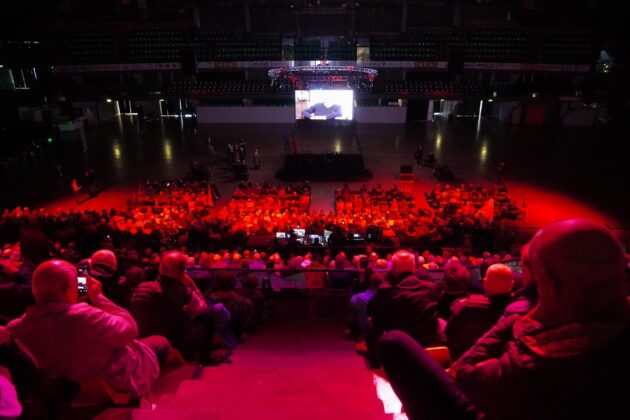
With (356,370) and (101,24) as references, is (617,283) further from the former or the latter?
(101,24)

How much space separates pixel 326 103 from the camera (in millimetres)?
25281

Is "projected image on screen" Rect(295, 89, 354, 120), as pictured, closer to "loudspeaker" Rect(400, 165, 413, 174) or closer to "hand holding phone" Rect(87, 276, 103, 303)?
"loudspeaker" Rect(400, 165, 413, 174)

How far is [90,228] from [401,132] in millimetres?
21405

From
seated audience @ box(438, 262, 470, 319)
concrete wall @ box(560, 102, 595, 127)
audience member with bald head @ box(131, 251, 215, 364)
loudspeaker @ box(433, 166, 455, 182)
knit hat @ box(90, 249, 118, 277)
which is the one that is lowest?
loudspeaker @ box(433, 166, 455, 182)

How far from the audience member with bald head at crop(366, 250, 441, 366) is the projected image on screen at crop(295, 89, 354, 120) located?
872 inches

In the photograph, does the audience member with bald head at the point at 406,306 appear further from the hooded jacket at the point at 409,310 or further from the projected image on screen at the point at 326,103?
the projected image on screen at the point at 326,103

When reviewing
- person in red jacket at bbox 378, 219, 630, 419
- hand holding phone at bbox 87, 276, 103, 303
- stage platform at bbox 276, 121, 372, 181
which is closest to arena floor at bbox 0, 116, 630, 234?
stage platform at bbox 276, 121, 372, 181

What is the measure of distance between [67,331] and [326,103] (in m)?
23.9

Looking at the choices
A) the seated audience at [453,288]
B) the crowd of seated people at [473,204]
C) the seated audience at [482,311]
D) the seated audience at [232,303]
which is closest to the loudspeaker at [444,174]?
the crowd of seated people at [473,204]

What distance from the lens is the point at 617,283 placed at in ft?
4.33

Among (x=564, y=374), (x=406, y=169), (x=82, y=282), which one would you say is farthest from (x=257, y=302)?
(x=406, y=169)

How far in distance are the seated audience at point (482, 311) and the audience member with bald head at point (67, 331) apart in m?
2.30

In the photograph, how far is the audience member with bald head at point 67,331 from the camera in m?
2.39

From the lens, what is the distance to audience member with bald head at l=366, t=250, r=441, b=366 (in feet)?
11.8
